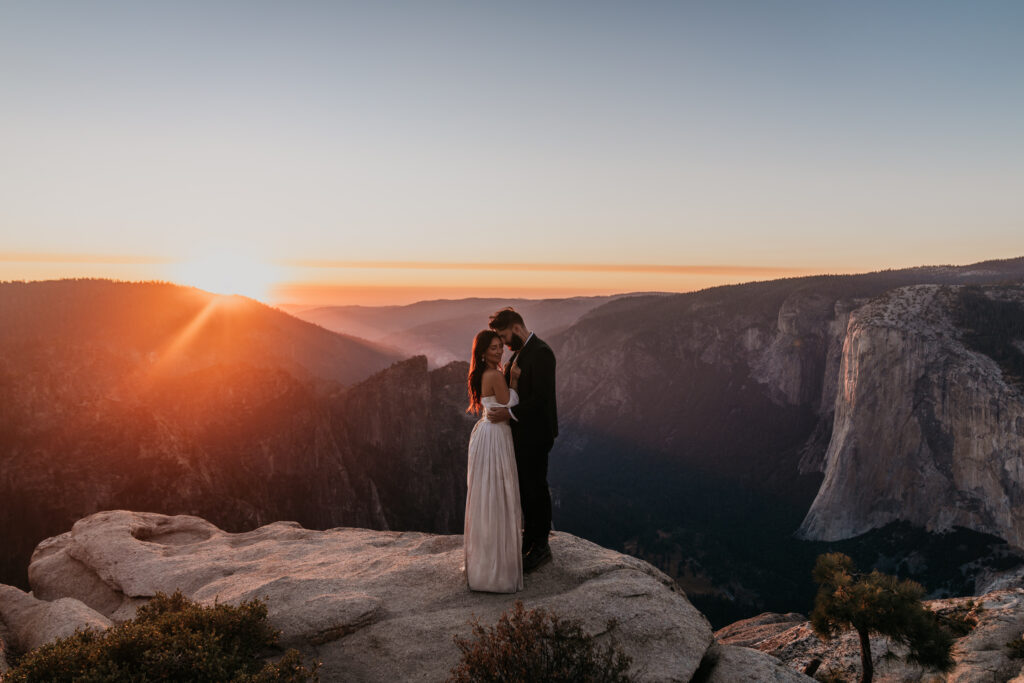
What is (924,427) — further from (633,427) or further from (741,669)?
(741,669)

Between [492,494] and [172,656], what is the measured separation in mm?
4554

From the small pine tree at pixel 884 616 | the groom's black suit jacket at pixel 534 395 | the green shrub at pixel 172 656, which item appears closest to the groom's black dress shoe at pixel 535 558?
the groom's black suit jacket at pixel 534 395

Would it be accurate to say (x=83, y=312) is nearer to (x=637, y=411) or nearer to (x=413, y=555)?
(x=413, y=555)

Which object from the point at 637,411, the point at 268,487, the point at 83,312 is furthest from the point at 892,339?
the point at 83,312

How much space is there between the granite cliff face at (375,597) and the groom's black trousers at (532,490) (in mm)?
665

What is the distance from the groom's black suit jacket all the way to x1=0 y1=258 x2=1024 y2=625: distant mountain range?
136 ft

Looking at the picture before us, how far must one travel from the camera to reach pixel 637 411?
15662 cm

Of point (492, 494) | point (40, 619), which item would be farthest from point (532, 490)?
point (40, 619)

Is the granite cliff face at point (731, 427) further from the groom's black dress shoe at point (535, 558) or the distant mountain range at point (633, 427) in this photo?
the groom's black dress shoe at point (535, 558)

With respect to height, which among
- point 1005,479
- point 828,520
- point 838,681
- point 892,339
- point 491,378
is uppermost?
point 491,378

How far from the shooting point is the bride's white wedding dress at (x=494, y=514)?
29.1 ft

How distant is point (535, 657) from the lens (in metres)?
6.67

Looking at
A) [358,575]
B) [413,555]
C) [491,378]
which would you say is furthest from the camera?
[413,555]

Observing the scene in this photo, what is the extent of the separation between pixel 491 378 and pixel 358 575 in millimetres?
4737
